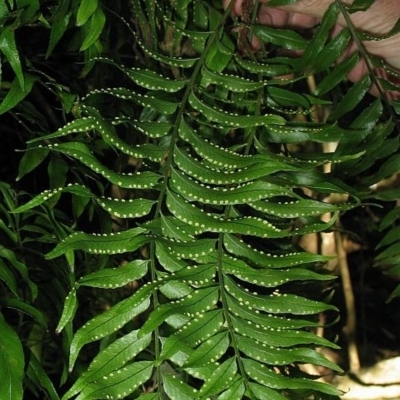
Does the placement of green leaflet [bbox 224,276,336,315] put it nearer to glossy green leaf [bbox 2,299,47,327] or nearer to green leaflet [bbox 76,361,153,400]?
green leaflet [bbox 76,361,153,400]

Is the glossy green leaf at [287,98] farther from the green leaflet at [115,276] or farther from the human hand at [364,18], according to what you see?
the green leaflet at [115,276]

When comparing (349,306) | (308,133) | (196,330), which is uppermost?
(308,133)

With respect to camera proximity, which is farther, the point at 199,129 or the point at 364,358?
the point at 364,358

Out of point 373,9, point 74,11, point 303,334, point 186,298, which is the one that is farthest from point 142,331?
point 373,9

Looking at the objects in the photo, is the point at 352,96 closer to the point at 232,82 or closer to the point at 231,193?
the point at 232,82

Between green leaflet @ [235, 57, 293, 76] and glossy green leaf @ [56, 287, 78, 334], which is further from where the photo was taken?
green leaflet @ [235, 57, 293, 76]

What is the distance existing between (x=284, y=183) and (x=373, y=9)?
0.43m

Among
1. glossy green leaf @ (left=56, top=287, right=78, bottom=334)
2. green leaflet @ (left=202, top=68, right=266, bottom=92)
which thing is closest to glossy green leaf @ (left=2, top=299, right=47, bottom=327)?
glossy green leaf @ (left=56, top=287, right=78, bottom=334)

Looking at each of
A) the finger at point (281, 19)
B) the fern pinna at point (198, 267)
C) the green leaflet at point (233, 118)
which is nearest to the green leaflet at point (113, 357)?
the fern pinna at point (198, 267)

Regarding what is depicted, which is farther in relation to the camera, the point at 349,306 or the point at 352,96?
the point at 349,306

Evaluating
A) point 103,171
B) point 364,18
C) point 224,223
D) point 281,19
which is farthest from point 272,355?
point 281,19

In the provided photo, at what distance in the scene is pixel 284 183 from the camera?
70 cm

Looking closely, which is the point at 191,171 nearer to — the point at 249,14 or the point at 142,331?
the point at 142,331

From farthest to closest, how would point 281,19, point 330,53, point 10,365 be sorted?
point 281,19 → point 330,53 → point 10,365
